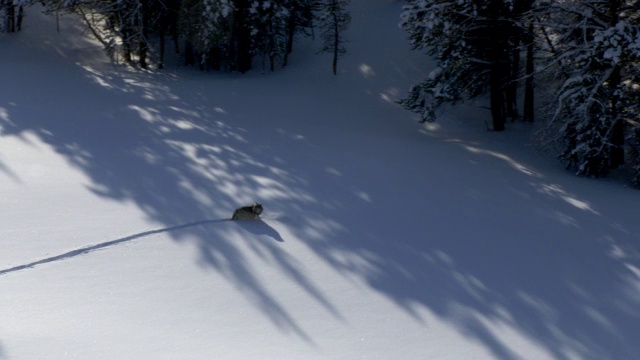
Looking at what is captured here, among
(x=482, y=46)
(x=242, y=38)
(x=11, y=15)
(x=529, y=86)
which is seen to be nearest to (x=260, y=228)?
(x=482, y=46)

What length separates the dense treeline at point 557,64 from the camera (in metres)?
12.2

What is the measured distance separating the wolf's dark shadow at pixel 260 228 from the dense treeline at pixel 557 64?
20.3ft

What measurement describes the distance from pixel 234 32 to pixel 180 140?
7041mm

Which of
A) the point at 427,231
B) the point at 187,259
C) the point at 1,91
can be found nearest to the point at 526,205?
the point at 427,231

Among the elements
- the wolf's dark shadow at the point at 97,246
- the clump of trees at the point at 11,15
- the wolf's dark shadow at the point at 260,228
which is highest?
the clump of trees at the point at 11,15

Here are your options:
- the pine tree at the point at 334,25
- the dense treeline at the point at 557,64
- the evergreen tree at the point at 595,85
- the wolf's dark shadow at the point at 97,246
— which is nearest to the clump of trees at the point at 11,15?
the pine tree at the point at 334,25

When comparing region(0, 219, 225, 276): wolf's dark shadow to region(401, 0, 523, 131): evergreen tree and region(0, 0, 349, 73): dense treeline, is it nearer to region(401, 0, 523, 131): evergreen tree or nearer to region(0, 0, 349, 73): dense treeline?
region(401, 0, 523, 131): evergreen tree

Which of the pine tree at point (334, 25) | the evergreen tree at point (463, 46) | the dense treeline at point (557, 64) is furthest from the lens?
the pine tree at point (334, 25)

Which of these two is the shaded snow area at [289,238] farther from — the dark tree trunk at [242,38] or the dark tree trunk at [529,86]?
the dark tree trunk at [242,38]

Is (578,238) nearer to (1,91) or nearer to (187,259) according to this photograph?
(187,259)

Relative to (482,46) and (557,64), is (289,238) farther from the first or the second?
(482,46)

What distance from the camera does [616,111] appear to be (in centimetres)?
1238

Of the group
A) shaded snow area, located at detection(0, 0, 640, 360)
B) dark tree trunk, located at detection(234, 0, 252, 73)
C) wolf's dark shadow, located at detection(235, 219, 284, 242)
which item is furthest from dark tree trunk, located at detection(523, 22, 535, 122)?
wolf's dark shadow, located at detection(235, 219, 284, 242)

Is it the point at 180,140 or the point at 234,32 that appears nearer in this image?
the point at 180,140
